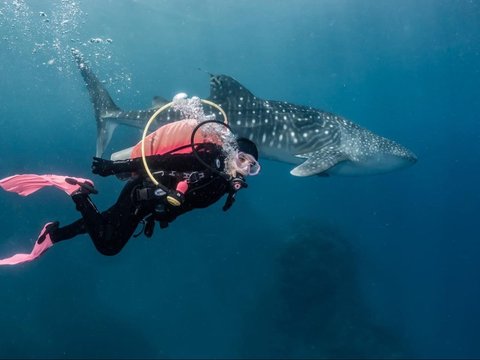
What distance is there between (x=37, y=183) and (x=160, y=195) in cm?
232

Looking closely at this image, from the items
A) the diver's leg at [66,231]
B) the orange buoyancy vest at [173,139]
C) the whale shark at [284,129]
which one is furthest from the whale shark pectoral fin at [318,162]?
the diver's leg at [66,231]

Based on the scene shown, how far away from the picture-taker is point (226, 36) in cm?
5919

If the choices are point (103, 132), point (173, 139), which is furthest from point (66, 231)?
point (103, 132)

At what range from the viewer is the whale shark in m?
9.15

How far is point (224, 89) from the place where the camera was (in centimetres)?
901

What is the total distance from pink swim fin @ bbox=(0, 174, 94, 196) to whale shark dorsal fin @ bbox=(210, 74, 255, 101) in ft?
15.0

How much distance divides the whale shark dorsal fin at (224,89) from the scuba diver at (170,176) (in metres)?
4.65

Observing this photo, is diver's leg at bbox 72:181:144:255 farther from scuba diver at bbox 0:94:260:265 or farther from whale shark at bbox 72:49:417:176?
whale shark at bbox 72:49:417:176

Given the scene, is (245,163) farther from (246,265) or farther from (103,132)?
(246,265)

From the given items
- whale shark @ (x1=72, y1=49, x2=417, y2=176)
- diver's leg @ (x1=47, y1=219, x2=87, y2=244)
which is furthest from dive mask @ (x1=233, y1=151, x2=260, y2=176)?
whale shark @ (x1=72, y1=49, x2=417, y2=176)

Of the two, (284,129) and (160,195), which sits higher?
(284,129)

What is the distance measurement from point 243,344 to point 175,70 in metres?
82.1

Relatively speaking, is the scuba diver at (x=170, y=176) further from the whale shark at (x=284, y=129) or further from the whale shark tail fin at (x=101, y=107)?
the whale shark tail fin at (x=101, y=107)

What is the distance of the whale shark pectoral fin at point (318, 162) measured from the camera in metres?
8.34
